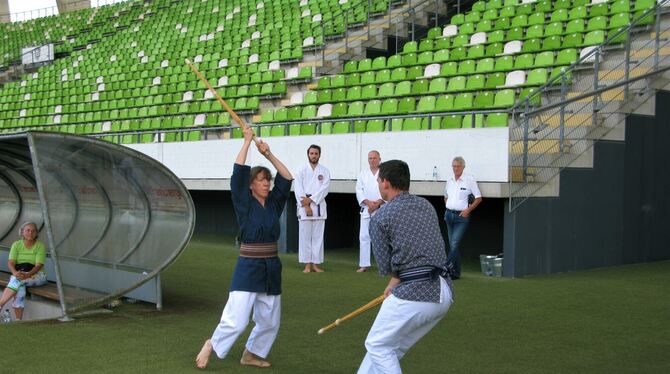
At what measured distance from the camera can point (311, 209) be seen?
41.4 feet

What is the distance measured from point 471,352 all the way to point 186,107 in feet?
52.8

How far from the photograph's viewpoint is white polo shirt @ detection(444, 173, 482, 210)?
1134cm

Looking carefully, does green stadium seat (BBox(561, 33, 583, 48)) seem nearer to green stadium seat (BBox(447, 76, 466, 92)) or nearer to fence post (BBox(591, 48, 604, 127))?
green stadium seat (BBox(447, 76, 466, 92))

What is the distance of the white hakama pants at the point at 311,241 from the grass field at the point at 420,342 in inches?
34.8

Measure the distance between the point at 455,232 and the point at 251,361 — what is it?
17.4 feet

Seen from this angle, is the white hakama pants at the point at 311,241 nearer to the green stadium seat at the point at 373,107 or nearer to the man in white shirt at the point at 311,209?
the man in white shirt at the point at 311,209

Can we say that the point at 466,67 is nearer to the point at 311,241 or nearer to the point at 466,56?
the point at 466,56

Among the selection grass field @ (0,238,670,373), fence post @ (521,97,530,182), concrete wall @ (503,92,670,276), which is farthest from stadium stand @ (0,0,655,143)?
grass field @ (0,238,670,373)

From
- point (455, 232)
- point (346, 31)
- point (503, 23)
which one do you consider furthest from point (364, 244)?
point (346, 31)

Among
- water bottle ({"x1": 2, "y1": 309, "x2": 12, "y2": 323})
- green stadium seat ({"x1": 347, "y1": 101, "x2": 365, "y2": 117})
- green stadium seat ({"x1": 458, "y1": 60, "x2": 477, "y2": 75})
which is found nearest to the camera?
water bottle ({"x1": 2, "y1": 309, "x2": 12, "y2": 323})

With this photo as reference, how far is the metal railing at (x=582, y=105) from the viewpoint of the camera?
38.3ft

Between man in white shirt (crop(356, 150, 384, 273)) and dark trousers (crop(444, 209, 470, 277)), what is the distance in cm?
106

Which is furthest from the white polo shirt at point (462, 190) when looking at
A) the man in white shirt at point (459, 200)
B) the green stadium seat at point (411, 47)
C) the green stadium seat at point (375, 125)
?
the green stadium seat at point (411, 47)

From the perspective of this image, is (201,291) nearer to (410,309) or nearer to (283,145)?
(283,145)
